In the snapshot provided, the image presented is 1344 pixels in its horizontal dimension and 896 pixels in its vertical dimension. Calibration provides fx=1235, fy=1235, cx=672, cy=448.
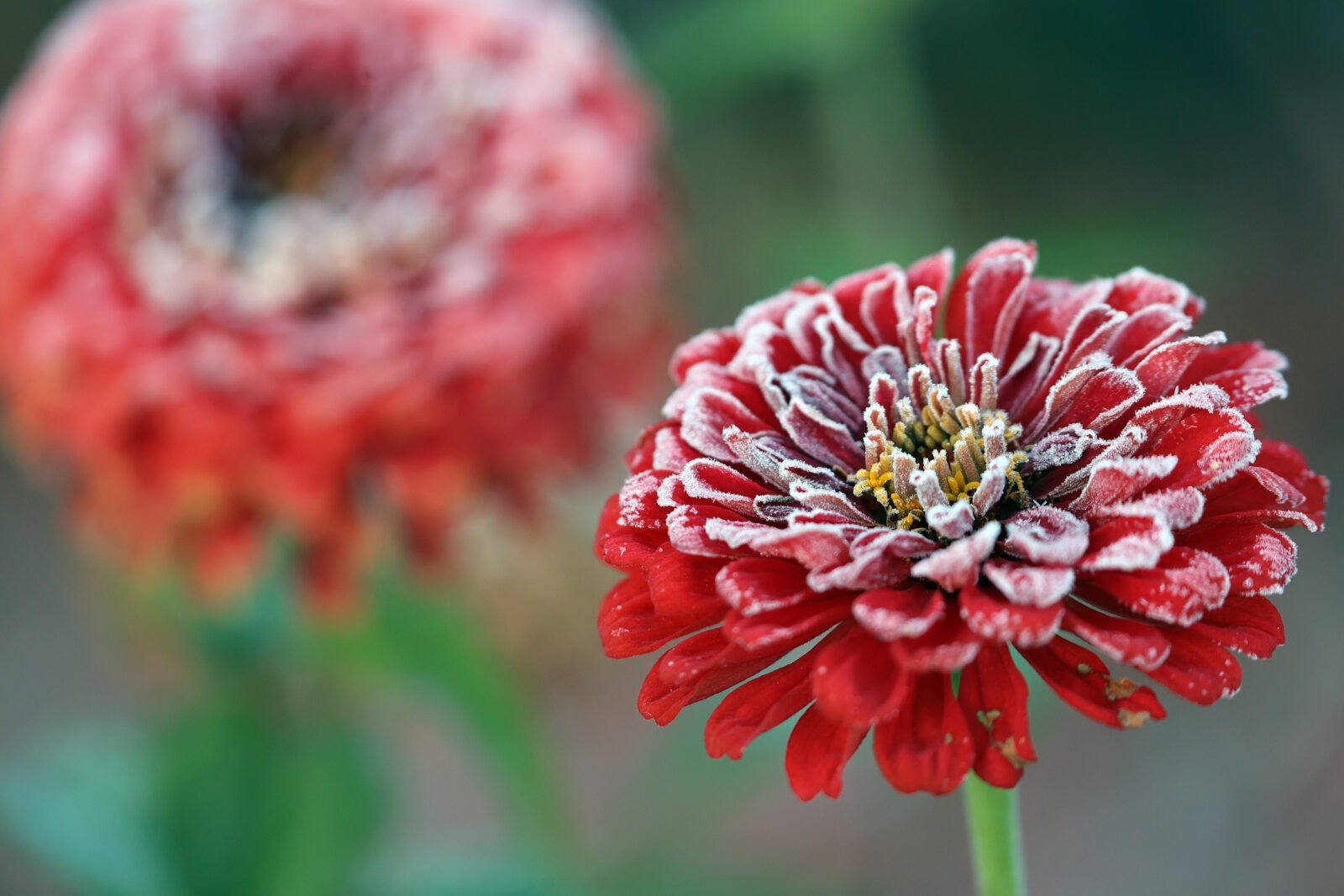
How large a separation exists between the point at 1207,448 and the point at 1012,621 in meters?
0.04

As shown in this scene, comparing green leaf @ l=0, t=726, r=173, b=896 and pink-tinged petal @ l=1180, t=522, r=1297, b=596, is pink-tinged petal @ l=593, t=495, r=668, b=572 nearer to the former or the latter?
pink-tinged petal @ l=1180, t=522, r=1297, b=596

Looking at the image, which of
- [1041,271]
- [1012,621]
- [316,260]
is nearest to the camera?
[1012,621]

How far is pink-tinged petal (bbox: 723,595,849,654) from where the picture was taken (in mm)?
182

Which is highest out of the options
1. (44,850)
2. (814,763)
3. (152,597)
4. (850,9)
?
(850,9)

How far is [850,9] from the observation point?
0.55 metres

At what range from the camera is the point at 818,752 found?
0.19 m

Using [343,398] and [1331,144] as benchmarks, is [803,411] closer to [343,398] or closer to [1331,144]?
[343,398]

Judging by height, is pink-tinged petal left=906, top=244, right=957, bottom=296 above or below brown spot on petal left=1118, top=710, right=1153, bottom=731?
above

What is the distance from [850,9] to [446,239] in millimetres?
236

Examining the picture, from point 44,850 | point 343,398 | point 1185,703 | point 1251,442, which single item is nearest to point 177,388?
point 343,398

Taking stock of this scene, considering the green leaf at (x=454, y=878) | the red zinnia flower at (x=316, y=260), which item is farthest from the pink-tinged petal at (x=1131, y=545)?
the green leaf at (x=454, y=878)

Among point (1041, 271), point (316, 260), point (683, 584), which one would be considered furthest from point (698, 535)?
point (1041, 271)

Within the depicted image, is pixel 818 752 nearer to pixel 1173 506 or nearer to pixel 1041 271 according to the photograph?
pixel 1173 506

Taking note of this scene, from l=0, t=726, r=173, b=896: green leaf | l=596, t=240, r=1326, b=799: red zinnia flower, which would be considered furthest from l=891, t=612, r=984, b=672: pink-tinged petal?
l=0, t=726, r=173, b=896: green leaf
